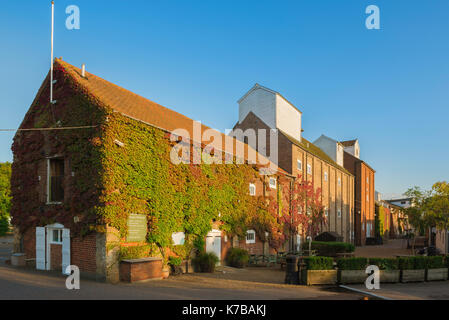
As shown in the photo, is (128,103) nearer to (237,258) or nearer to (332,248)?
(237,258)

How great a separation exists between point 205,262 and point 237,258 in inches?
132

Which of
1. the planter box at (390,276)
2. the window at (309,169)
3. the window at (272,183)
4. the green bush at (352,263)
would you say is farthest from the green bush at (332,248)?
the window at (309,169)

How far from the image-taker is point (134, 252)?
600 inches

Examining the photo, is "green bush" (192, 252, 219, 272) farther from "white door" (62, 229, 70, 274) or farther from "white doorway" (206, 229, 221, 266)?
"white door" (62, 229, 70, 274)

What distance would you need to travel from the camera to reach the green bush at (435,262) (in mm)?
16217

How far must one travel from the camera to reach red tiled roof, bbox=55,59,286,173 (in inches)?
657

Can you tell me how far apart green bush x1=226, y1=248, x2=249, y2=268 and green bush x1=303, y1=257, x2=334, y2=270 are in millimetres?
6914

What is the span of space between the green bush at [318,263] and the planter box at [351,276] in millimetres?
527

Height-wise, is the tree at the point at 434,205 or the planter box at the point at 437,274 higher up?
the tree at the point at 434,205

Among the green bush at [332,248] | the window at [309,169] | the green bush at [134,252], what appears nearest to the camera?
the green bush at [134,252]

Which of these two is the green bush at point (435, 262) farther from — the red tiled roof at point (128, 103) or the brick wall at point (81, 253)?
the brick wall at point (81, 253)

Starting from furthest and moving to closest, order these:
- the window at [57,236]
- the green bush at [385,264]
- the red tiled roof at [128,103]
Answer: the red tiled roof at [128,103], the window at [57,236], the green bush at [385,264]

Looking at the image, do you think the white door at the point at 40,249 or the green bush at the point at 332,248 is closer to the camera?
the white door at the point at 40,249

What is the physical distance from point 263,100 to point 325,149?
1697 centimetres
